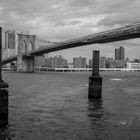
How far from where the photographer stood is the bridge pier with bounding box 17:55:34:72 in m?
132

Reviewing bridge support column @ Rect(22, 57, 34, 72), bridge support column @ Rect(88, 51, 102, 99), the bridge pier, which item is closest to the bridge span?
the bridge pier

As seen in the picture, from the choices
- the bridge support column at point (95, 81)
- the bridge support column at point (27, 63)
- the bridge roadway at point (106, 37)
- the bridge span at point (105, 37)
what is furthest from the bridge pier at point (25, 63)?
the bridge support column at point (95, 81)

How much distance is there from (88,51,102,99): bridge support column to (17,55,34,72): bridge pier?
4067 inches

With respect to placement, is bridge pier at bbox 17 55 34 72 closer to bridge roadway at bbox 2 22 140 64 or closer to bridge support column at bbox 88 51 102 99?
bridge roadway at bbox 2 22 140 64

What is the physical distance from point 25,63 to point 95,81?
109623mm

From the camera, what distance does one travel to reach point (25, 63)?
135 meters

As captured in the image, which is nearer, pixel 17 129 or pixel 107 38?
pixel 17 129

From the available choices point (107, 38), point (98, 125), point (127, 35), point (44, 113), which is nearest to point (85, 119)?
point (98, 125)

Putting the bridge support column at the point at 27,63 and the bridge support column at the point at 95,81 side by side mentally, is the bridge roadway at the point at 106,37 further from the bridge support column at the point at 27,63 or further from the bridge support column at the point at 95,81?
the bridge support column at the point at 95,81

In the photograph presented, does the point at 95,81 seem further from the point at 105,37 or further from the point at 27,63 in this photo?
the point at 27,63

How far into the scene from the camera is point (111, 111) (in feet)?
71.3

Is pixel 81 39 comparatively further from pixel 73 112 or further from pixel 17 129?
pixel 17 129

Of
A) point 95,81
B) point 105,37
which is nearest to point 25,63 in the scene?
point 105,37

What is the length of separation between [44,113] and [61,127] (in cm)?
450
